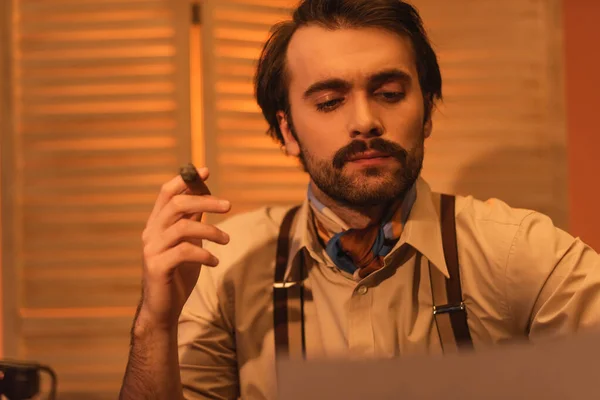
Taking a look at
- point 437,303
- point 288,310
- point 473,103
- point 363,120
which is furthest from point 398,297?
point 473,103

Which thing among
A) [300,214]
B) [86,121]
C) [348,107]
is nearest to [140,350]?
[300,214]

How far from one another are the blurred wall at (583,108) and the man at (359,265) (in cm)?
47

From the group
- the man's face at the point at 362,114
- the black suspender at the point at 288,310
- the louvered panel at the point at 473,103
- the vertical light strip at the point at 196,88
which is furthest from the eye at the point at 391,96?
the vertical light strip at the point at 196,88

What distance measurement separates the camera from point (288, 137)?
4.03 ft

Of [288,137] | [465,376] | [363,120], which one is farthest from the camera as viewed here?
[288,137]

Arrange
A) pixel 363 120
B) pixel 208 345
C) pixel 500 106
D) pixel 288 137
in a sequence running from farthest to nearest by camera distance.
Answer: pixel 500 106, pixel 288 137, pixel 208 345, pixel 363 120

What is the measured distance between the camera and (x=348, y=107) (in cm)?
105

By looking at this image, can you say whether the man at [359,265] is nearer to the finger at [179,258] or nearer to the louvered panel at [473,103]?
the finger at [179,258]

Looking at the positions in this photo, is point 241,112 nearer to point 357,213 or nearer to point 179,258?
point 357,213

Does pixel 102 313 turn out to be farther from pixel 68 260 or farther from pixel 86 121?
pixel 86 121

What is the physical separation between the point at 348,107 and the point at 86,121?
2.50 feet

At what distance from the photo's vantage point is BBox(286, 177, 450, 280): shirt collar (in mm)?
1067

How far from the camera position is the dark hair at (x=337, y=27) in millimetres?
1086

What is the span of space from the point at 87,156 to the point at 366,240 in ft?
2.53
